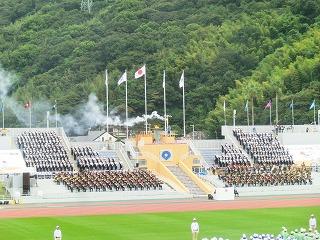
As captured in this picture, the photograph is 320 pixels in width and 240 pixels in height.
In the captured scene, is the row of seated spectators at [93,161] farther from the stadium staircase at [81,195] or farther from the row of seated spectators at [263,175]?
the row of seated spectators at [263,175]

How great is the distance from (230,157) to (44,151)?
1745 centimetres

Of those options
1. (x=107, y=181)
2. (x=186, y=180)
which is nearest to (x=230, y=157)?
(x=186, y=180)

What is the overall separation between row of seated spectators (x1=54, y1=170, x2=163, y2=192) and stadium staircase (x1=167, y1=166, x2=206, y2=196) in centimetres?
243

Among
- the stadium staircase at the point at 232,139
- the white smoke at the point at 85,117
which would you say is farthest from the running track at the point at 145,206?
the white smoke at the point at 85,117

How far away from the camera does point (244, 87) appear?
147625mm

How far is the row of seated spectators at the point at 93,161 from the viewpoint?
296ft

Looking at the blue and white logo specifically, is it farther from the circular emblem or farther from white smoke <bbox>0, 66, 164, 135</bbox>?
white smoke <bbox>0, 66, 164, 135</bbox>

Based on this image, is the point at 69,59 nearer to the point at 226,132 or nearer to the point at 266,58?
the point at 266,58

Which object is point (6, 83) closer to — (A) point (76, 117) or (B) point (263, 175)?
(A) point (76, 117)

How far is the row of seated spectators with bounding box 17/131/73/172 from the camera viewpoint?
89.3 meters

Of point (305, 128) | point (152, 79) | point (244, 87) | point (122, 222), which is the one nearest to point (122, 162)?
point (305, 128)

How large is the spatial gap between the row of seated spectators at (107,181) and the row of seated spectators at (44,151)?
489cm

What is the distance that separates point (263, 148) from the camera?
9869 centimetres

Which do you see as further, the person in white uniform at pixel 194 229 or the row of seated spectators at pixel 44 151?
the row of seated spectators at pixel 44 151
